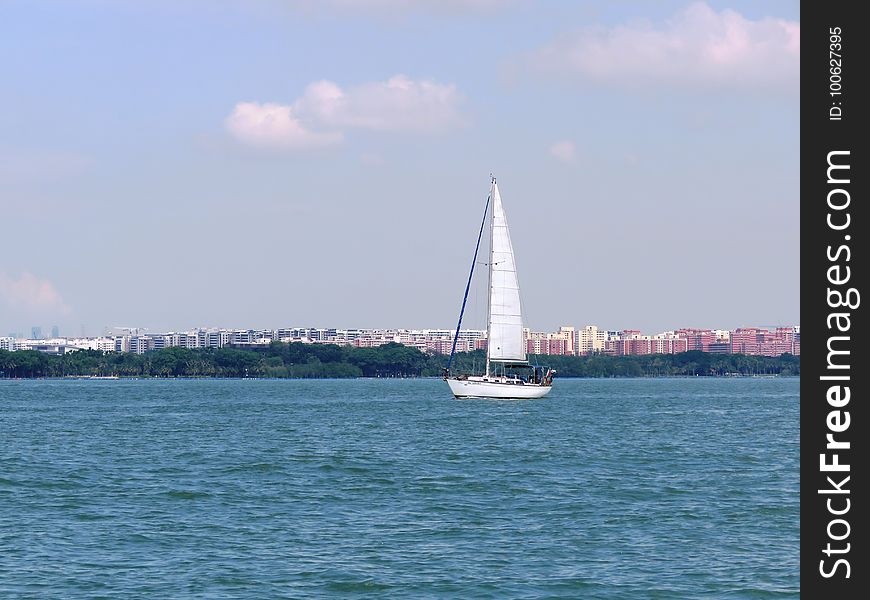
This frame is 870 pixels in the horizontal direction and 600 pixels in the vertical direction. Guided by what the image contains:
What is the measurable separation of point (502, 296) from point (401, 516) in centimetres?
7536

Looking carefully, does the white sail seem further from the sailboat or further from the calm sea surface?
the calm sea surface

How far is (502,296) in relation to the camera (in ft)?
362

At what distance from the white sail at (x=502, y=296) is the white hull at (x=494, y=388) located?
229 centimetres

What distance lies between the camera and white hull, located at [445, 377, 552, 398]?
361 feet

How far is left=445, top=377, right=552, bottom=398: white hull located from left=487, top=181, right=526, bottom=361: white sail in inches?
90.2

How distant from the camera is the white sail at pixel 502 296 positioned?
110 m
